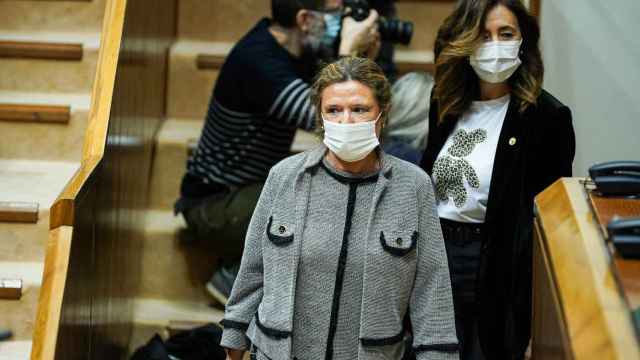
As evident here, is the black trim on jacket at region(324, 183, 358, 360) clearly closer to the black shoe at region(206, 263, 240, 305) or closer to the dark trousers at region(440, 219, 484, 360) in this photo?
the dark trousers at region(440, 219, 484, 360)

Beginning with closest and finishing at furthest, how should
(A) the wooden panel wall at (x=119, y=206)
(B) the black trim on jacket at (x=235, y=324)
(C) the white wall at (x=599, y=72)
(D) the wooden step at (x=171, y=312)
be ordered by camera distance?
(B) the black trim on jacket at (x=235, y=324)
(A) the wooden panel wall at (x=119, y=206)
(C) the white wall at (x=599, y=72)
(D) the wooden step at (x=171, y=312)

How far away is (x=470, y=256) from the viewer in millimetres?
2764

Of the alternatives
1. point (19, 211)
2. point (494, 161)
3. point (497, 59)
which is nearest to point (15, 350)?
point (19, 211)

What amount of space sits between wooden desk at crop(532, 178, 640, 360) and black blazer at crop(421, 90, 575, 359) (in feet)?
0.96

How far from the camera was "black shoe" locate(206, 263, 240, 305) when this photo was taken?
399cm

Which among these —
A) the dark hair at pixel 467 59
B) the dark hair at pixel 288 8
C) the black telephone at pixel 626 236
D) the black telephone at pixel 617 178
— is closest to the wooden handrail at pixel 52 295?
the dark hair at pixel 467 59

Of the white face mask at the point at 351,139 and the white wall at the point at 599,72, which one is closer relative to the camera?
the white face mask at the point at 351,139

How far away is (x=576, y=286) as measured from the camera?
179 centimetres

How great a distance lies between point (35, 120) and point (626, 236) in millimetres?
2859

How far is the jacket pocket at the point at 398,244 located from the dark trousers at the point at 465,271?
0.37 metres

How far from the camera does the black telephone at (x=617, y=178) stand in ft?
7.30

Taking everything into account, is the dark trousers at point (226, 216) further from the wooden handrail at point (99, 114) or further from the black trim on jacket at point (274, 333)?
the black trim on jacket at point (274, 333)

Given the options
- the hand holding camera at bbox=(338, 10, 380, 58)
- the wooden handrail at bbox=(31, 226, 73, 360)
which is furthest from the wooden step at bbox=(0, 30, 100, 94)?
the wooden handrail at bbox=(31, 226, 73, 360)

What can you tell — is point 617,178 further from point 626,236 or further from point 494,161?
point 494,161
